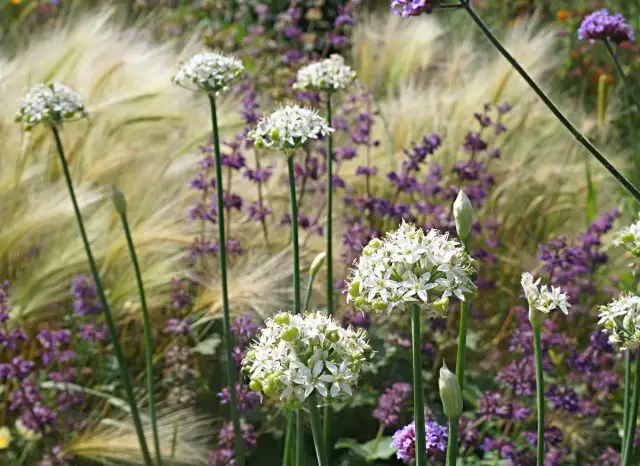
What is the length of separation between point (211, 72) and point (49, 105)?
391 mm

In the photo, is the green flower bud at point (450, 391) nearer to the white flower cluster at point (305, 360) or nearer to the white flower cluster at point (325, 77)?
the white flower cluster at point (305, 360)

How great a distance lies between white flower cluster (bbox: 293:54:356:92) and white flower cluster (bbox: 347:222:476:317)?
2.93 feet

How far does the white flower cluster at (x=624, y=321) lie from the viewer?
122cm

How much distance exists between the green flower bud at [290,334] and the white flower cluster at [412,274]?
0.10 m

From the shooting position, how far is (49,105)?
1.85 meters

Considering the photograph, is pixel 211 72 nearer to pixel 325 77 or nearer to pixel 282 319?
pixel 325 77

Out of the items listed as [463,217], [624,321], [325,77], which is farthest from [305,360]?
[325,77]

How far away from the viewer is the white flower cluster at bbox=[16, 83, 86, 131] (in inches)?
72.7

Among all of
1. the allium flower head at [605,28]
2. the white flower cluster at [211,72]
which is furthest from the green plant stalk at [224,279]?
the allium flower head at [605,28]

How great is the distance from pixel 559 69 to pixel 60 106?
4.19 metres

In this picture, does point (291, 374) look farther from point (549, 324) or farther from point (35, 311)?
point (35, 311)

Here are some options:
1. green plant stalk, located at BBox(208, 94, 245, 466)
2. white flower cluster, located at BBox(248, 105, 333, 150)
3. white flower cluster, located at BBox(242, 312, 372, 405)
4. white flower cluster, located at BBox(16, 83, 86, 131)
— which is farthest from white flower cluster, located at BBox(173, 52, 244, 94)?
white flower cluster, located at BBox(242, 312, 372, 405)

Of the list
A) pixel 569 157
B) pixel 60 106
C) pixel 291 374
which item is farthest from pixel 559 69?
pixel 291 374

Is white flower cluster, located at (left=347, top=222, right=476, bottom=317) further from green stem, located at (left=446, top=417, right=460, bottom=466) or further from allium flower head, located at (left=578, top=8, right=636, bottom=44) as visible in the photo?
allium flower head, located at (left=578, top=8, right=636, bottom=44)
